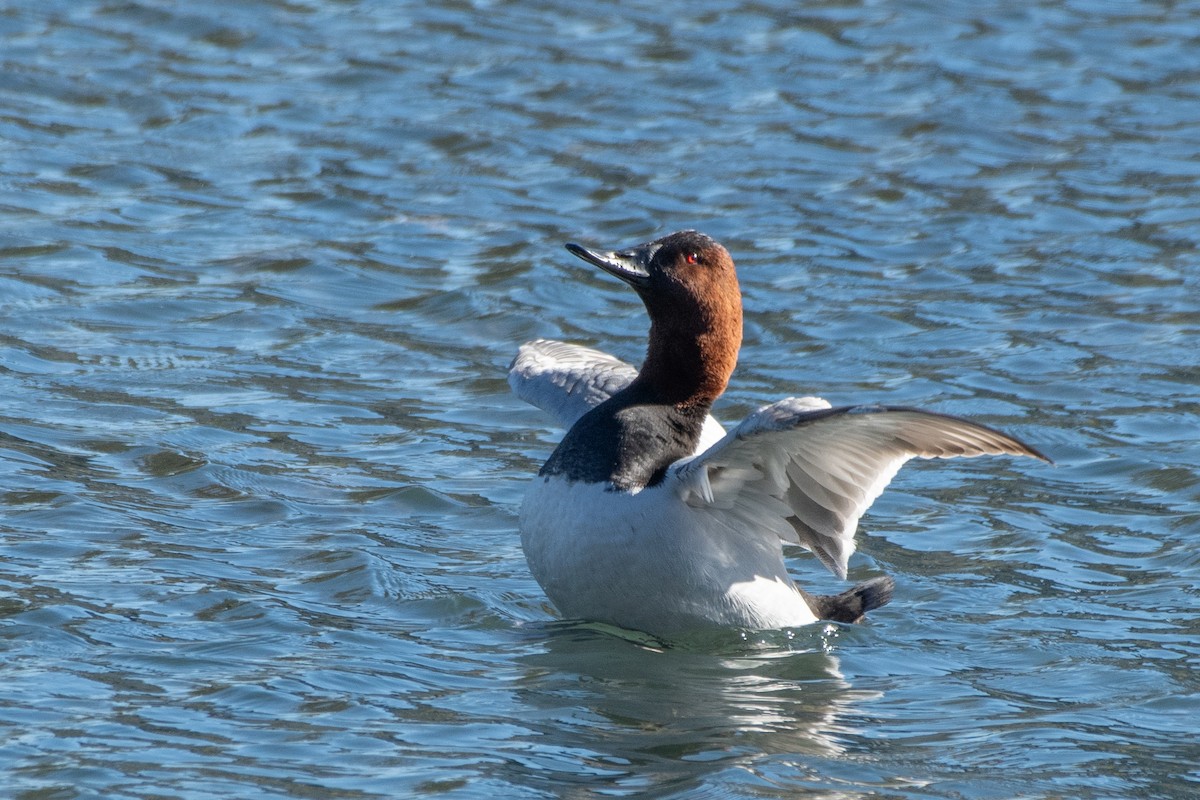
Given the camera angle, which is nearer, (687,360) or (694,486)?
(694,486)

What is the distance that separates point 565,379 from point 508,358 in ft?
6.19

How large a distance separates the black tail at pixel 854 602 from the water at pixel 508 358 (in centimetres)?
13

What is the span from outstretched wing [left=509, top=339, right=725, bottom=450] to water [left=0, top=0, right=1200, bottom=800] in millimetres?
Answer: 545

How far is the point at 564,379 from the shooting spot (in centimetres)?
805

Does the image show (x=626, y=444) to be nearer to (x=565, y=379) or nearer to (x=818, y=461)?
(x=818, y=461)

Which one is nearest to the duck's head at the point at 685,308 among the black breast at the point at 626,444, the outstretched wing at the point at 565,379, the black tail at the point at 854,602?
the black breast at the point at 626,444

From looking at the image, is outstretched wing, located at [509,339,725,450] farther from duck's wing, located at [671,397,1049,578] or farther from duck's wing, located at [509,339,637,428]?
duck's wing, located at [671,397,1049,578]

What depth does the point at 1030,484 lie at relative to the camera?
8.60 meters

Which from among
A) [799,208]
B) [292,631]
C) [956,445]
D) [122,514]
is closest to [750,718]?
[956,445]

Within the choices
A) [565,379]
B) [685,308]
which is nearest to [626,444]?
[685,308]

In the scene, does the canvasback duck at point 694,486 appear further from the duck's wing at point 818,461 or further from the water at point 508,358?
the water at point 508,358

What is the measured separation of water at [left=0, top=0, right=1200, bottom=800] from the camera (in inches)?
231

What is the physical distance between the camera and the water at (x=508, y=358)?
5.86m

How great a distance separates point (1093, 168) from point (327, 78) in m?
5.62
